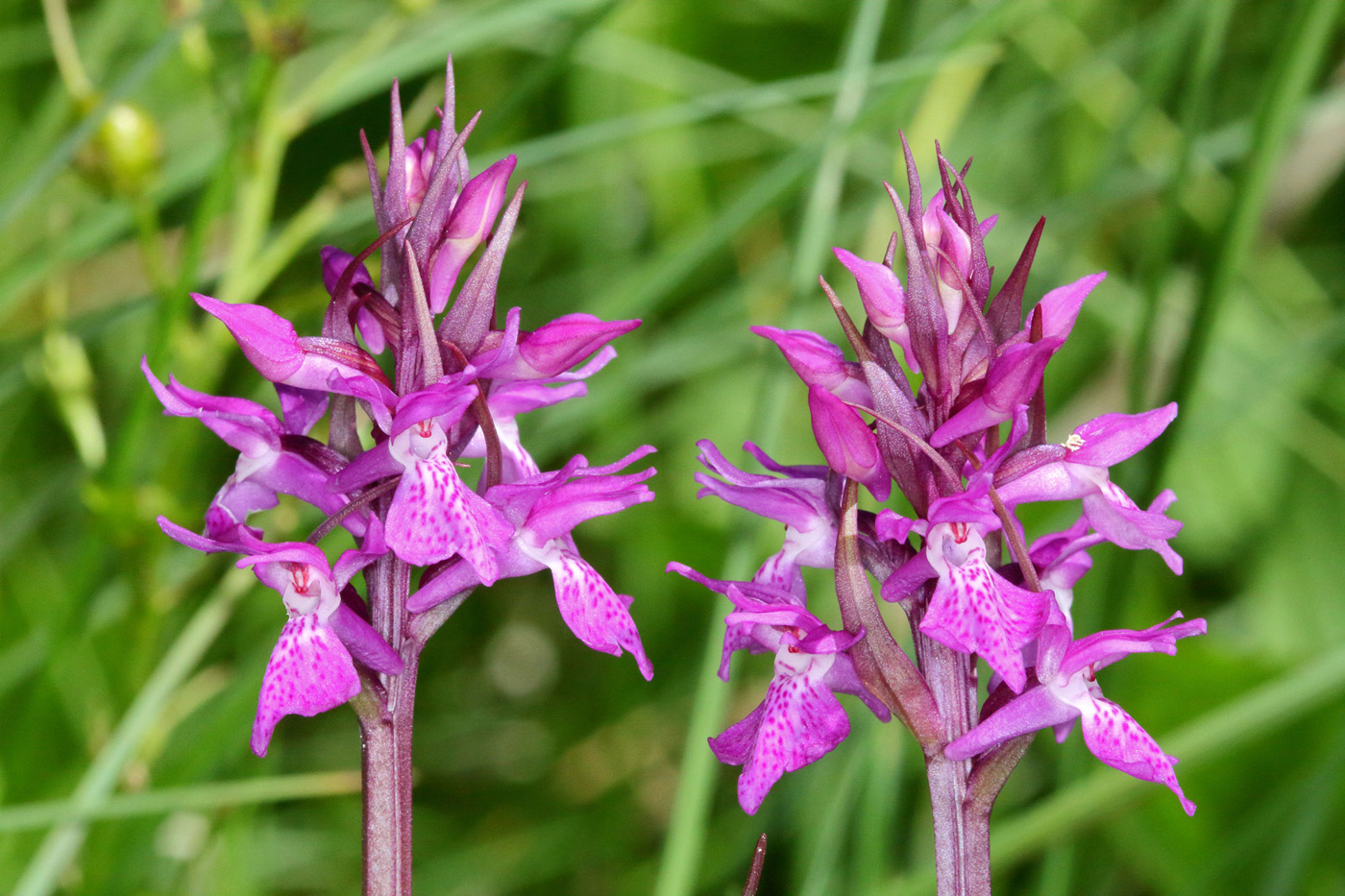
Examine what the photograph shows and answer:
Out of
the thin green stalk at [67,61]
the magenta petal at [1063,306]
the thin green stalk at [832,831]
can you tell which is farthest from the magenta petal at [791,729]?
the thin green stalk at [67,61]

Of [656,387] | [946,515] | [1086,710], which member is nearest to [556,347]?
[946,515]

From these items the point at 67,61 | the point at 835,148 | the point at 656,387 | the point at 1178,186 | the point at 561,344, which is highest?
the point at 656,387

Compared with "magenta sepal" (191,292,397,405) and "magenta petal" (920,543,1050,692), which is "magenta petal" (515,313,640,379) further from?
"magenta petal" (920,543,1050,692)

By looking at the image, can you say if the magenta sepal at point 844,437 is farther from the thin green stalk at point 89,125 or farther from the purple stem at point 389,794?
the thin green stalk at point 89,125

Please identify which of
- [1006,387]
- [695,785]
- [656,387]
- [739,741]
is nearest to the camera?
[1006,387]

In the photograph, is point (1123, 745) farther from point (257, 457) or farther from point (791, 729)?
point (257, 457)
